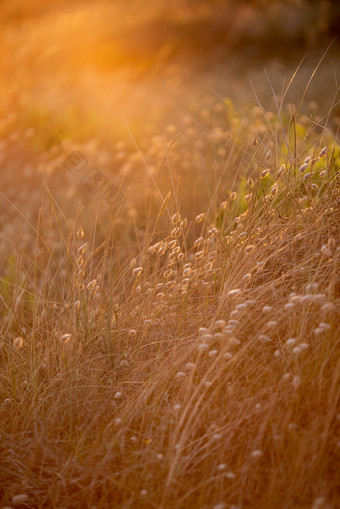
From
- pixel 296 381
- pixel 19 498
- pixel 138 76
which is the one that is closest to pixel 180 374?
pixel 296 381

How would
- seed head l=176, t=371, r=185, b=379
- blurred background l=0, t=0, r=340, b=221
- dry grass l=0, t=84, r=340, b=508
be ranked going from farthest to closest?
blurred background l=0, t=0, r=340, b=221 < seed head l=176, t=371, r=185, b=379 < dry grass l=0, t=84, r=340, b=508

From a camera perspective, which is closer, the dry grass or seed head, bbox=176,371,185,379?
the dry grass

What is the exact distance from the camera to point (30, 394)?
1.77 m

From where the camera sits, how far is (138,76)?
6.38m

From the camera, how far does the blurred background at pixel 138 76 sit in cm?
447

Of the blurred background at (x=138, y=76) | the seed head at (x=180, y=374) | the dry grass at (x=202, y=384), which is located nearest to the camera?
the dry grass at (x=202, y=384)

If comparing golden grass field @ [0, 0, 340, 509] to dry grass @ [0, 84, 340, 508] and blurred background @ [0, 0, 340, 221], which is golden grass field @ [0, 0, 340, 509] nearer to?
dry grass @ [0, 84, 340, 508]

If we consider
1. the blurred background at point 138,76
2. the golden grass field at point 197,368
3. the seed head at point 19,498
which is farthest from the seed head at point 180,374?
the blurred background at point 138,76

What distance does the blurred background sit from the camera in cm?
447

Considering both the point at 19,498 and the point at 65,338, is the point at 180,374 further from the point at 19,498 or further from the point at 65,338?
the point at 19,498

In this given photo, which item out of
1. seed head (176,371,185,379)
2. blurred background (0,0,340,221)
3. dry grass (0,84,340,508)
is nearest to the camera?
dry grass (0,84,340,508)

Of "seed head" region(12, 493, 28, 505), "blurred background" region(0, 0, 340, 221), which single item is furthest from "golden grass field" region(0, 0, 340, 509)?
"blurred background" region(0, 0, 340, 221)

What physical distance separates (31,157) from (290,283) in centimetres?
390

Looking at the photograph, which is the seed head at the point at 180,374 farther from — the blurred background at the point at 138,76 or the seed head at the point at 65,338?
the blurred background at the point at 138,76
